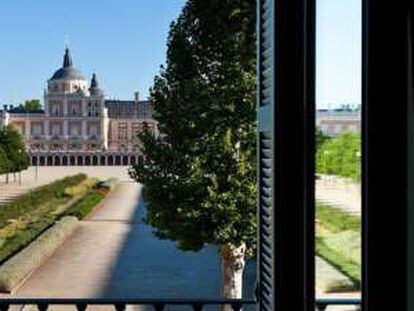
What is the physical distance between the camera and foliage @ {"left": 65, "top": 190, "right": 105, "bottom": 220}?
21469 millimetres

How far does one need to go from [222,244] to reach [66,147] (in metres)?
50.6

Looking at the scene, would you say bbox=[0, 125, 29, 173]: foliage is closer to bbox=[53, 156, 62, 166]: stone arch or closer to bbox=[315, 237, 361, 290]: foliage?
bbox=[53, 156, 62, 166]: stone arch

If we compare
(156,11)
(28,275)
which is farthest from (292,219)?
(156,11)

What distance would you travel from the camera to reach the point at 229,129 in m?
9.96

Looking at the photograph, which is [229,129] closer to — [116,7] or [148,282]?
[148,282]

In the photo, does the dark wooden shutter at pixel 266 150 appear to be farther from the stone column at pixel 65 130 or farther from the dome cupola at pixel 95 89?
the dome cupola at pixel 95 89

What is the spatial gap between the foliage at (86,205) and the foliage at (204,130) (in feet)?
37.8

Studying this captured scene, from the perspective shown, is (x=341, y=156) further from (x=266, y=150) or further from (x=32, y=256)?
(x=32, y=256)

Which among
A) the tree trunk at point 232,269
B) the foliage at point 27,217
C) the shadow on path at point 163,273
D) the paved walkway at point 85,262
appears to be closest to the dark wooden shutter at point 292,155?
the shadow on path at point 163,273

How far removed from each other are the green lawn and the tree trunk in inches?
325

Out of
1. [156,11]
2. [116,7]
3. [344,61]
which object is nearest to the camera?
[344,61]

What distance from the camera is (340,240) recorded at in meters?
1.00

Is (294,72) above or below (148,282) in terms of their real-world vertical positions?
above

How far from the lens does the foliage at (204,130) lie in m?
9.80
